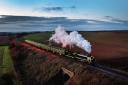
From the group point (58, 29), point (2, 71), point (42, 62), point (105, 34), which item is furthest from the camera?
point (105, 34)

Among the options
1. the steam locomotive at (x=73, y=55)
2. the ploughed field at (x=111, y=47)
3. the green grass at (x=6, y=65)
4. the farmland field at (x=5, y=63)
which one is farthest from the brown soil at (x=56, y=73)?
the ploughed field at (x=111, y=47)

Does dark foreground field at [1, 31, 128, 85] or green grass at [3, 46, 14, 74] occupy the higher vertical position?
dark foreground field at [1, 31, 128, 85]

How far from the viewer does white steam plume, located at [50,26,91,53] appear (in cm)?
2527

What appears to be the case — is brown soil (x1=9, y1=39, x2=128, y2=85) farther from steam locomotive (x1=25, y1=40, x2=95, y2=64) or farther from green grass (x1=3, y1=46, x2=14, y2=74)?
steam locomotive (x1=25, y1=40, x2=95, y2=64)

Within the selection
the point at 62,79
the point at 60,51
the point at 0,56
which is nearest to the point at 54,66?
the point at 62,79

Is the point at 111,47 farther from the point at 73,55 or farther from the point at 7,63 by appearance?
the point at 7,63

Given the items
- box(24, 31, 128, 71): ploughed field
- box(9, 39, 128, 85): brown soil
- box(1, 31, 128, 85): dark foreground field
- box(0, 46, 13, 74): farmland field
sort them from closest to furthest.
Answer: box(9, 39, 128, 85): brown soil < box(1, 31, 128, 85): dark foreground field < box(0, 46, 13, 74): farmland field < box(24, 31, 128, 71): ploughed field

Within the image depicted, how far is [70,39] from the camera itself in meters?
28.6

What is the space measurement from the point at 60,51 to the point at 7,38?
26.6 m

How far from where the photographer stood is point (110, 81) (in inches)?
617

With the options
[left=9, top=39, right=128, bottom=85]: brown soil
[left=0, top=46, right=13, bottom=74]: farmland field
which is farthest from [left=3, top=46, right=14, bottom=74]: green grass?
[left=9, top=39, right=128, bottom=85]: brown soil

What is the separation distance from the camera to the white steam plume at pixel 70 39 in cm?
2527

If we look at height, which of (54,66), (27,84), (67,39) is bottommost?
(27,84)

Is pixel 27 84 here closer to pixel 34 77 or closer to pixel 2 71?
pixel 34 77
